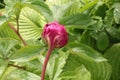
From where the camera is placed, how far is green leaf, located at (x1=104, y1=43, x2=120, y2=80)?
105cm

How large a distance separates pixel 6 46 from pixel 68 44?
0.56 ft

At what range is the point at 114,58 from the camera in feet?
3.49

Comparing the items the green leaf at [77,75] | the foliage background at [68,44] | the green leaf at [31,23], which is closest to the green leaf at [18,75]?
the foliage background at [68,44]

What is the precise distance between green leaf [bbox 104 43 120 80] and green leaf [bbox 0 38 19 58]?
30cm

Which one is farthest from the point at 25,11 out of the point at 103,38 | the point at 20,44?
the point at 103,38

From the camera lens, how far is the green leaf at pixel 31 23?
3.64 feet

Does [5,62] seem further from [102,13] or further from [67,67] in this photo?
[102,13]

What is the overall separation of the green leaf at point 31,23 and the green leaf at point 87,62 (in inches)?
6.6

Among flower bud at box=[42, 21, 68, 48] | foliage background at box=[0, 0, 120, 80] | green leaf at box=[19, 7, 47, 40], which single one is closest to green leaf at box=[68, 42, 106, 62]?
foliage background at box=[0, 0, 120, 80]

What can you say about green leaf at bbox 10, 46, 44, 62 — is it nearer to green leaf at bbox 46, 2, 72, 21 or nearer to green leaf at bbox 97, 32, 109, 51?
green leaf at bbox 46, 2, 72, 21

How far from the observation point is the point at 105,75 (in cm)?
103

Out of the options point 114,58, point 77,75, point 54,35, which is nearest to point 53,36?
point 54,35

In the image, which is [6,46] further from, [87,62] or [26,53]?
[87,62]

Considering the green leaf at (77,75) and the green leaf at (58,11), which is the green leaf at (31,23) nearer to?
the green leaf at (58,11)
